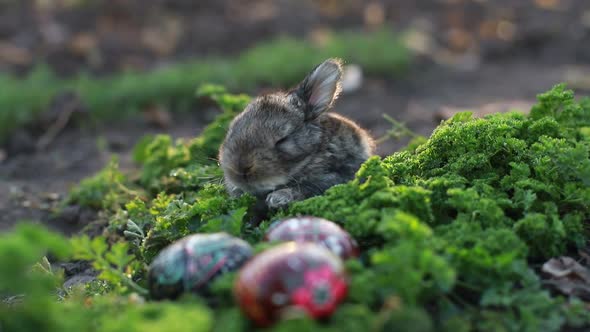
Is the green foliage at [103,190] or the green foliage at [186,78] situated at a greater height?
the green foliage at [186,78]

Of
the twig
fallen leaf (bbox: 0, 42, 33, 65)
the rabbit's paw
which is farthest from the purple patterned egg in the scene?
fallen leaf (bbox: 0, 42, 33, 65)

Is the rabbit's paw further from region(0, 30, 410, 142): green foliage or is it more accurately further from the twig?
region(0, 30, 410, 142): green foliage

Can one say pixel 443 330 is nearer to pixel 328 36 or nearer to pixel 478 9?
pixel 328 36

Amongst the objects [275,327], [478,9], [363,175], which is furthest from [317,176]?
[478,9]

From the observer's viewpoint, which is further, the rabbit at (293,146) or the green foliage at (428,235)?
the rabbit at (293,146)

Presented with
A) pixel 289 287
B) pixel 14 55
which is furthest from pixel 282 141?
pixel 14 55

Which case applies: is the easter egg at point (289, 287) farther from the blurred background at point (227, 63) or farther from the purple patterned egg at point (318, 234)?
the blurred background at point (227, 63)

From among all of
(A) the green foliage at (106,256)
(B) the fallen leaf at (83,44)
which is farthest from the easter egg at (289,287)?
(B) the fallen leaf at (83,44)
